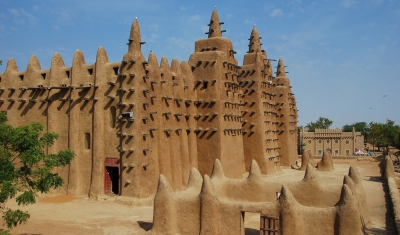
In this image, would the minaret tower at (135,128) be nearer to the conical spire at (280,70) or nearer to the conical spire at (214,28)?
the conical spire at (214,28)

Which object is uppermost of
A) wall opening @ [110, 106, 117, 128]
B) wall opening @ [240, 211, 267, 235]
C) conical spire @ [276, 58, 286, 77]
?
conical spire @ [276, 58, 286, 77]

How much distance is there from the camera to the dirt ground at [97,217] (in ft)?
50.4

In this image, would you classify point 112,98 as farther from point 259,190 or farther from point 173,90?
point 259,190

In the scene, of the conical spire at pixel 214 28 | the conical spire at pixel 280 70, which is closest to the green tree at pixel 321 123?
the conical spire at pixel 280 70

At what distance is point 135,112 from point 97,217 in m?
5.97

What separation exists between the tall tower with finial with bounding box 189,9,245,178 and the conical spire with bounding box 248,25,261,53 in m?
8.44

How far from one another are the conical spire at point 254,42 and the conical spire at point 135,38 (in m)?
16.3

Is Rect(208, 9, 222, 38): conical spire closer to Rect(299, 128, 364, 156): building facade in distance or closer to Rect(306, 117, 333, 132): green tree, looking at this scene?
Rect(299, 128, 364, 156): building facade in distance

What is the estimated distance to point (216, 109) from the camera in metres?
25.5

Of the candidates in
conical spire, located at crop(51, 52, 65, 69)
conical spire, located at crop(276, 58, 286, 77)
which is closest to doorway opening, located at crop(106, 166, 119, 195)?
conical spire, located at crop(51, 52, 65, 69)

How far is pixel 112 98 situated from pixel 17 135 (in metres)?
11.4

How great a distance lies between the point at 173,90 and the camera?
79.8 feet

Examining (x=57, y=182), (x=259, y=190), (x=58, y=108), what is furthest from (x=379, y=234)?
(x=58, y=108)

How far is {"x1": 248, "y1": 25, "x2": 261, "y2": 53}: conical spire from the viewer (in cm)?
3569
